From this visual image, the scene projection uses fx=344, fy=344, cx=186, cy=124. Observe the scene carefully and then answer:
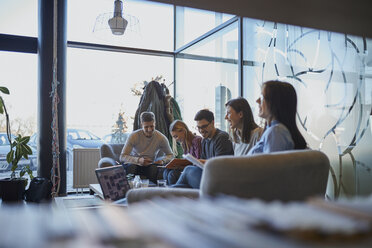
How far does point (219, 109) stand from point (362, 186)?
2.38 meters

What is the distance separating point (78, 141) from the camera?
5.44 meters

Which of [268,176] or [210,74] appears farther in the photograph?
[210,74]

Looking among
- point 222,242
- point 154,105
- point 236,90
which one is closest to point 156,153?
point 154,105

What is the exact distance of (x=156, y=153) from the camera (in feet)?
14.7

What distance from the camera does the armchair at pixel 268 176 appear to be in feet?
3.53

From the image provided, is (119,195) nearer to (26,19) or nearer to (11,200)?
(11,200)

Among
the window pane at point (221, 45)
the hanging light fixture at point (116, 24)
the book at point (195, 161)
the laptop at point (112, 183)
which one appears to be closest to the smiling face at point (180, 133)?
the laptop at point (112, 183)

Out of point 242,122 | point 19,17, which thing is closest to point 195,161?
point 242,122

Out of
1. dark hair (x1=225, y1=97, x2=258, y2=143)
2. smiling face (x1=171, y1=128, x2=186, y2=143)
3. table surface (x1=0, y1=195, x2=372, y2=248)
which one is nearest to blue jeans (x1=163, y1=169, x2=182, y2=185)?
smiling face (x1=171, y1=128, x2=186, y2=143)

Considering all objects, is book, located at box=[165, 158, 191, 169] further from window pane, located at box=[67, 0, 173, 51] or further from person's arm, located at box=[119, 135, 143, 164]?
window pane, located at box=[67, 0, 173, 51]

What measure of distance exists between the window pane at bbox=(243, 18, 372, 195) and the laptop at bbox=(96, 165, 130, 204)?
5.53 feet

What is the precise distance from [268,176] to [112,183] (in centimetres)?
204

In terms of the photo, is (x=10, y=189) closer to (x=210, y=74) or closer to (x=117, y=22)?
(x=117, y=22)

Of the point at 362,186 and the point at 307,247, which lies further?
the point at 362,186
